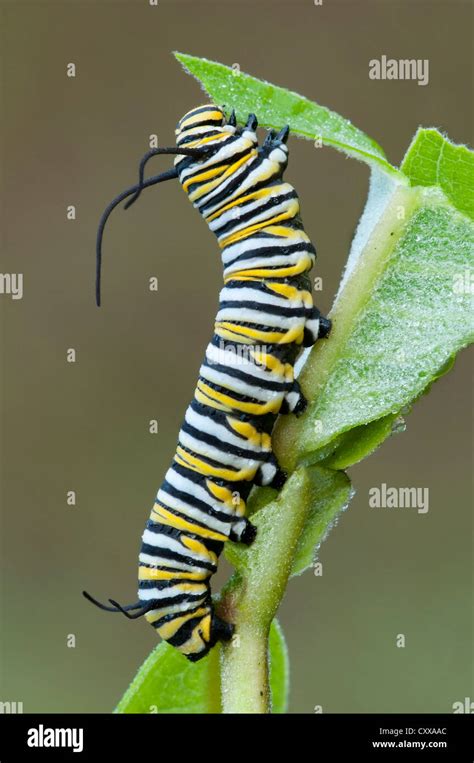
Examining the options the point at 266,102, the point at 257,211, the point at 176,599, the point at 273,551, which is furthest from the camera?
the point at 257,211

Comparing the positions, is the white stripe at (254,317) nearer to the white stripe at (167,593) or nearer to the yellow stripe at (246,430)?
the yellow stripe at (246,430)

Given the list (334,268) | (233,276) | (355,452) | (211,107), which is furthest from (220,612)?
(334,268)

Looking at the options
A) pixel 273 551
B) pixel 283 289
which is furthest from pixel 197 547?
pixel 283 289

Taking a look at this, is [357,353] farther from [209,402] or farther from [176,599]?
[176,599]

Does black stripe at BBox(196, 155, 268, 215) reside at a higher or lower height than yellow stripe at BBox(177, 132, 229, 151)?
lower

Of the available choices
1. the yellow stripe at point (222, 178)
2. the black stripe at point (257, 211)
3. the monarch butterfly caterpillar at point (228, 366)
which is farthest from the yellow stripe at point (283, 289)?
the yellow stripe at point (222, 178)

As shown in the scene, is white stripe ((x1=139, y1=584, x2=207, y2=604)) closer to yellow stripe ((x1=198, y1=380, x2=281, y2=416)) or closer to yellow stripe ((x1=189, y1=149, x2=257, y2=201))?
yellow stripe ((x1=198, y1=380, x2=281, y2=416))

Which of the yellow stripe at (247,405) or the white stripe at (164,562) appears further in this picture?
the white stripe at (164,562)

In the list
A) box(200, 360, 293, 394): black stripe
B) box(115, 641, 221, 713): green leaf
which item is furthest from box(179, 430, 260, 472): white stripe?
box(115, 641, 221, 713): green leaf
